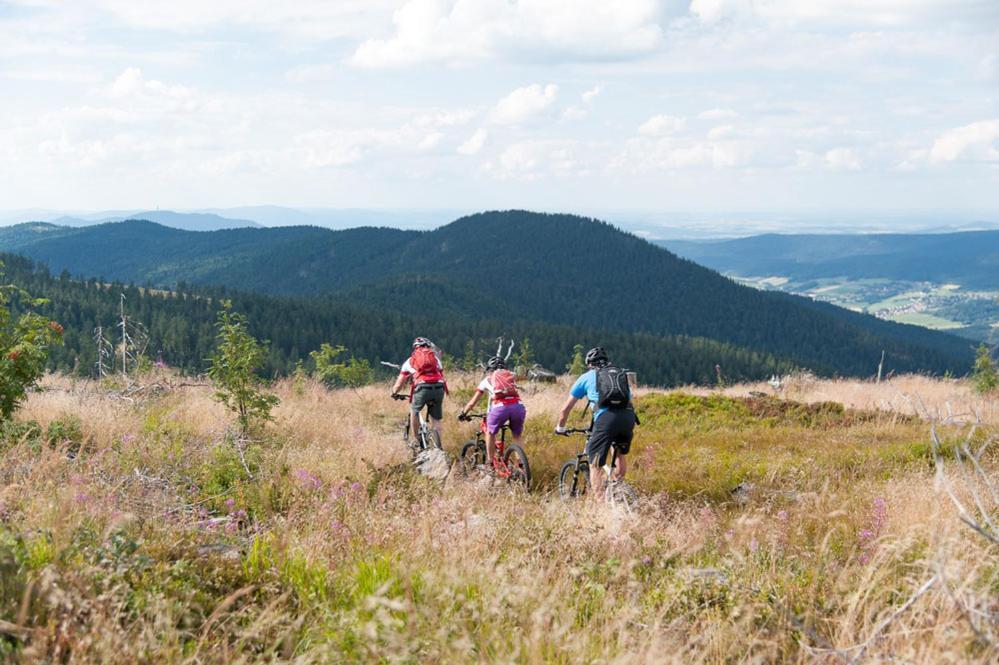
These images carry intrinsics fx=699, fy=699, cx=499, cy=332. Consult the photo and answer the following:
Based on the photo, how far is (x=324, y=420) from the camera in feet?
40.9

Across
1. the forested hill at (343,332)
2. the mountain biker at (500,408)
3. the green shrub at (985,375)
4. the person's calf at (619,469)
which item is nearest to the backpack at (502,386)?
the mountain biker at (500,408)

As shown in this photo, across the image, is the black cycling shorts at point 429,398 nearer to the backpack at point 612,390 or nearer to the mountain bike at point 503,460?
the mountain bike at point 503,460

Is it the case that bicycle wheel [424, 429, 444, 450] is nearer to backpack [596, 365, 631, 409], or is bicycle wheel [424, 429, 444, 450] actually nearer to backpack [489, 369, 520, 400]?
backpack [489, 369, 520, 400]

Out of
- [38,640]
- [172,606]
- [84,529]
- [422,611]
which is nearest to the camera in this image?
[38,640]

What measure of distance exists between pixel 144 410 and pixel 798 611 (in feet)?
33.8

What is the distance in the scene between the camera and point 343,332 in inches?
4146

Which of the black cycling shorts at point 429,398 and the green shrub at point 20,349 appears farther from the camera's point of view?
the black cycling shorts at point 429,398

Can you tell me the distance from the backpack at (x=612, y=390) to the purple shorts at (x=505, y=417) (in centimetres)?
171

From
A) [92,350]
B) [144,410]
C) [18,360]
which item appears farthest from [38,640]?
[92,350]

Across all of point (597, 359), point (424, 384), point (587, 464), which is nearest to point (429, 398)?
point (424, 384)

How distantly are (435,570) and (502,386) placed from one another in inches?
233

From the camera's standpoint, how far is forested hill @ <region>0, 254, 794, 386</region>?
98375mm

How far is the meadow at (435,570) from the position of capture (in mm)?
3145

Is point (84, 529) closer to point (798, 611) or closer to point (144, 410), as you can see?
point (798, 611)
